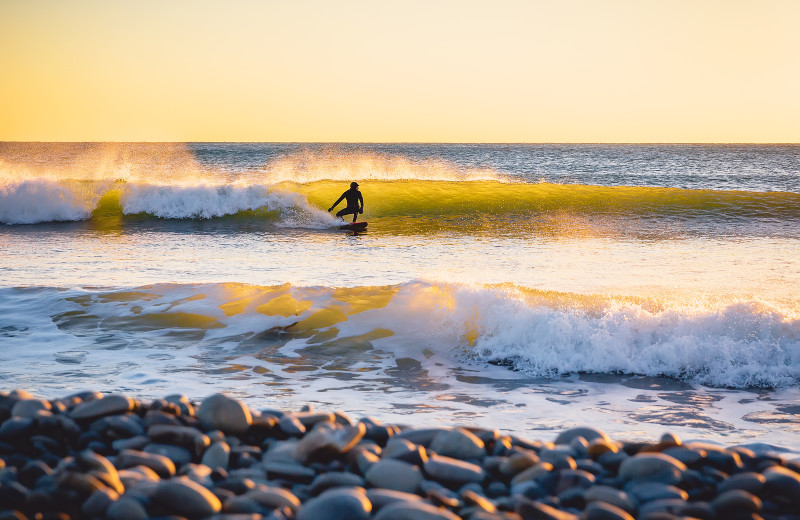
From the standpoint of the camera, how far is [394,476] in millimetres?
2826

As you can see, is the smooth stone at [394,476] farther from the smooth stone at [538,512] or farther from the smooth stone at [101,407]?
the smooth stone at [101,407]

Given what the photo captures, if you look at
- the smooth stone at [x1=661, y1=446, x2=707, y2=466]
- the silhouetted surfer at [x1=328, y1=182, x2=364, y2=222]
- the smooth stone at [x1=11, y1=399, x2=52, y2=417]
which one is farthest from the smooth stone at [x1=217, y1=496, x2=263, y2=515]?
the silhouetted surfer at [x1=328, y1=182, x2=364, y2=222]

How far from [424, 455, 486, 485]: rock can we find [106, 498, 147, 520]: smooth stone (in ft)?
3.79

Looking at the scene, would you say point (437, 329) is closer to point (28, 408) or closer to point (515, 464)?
point (515, 464)

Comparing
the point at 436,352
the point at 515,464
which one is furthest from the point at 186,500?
the point at 436,352

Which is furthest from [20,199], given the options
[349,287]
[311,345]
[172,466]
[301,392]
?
[172,466]

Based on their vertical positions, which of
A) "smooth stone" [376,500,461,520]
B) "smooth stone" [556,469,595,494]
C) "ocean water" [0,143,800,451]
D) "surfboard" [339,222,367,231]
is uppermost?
"surfboard" [339,222,367,231]

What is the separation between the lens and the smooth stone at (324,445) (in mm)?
3021

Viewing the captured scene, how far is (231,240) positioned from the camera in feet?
53.4

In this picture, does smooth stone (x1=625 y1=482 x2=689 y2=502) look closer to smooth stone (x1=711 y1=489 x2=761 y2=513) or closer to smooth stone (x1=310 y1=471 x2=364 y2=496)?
smooth stone (x1=711 y1=489 x2=761 y2=513)

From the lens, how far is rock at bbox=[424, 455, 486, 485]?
2883 mm

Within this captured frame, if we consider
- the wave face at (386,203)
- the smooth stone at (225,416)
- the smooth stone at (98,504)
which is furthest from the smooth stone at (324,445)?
the wave face at (386,203)

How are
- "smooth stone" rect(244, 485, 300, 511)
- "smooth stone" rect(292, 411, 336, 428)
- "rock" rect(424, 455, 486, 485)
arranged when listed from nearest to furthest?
"smooth stone" rect(244, 485, 300, 511) < "rock" rect(424, 455, 486, 485) < "smooth stone" rect(292, 411, 336, 428)

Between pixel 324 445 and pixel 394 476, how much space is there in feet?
1.24
